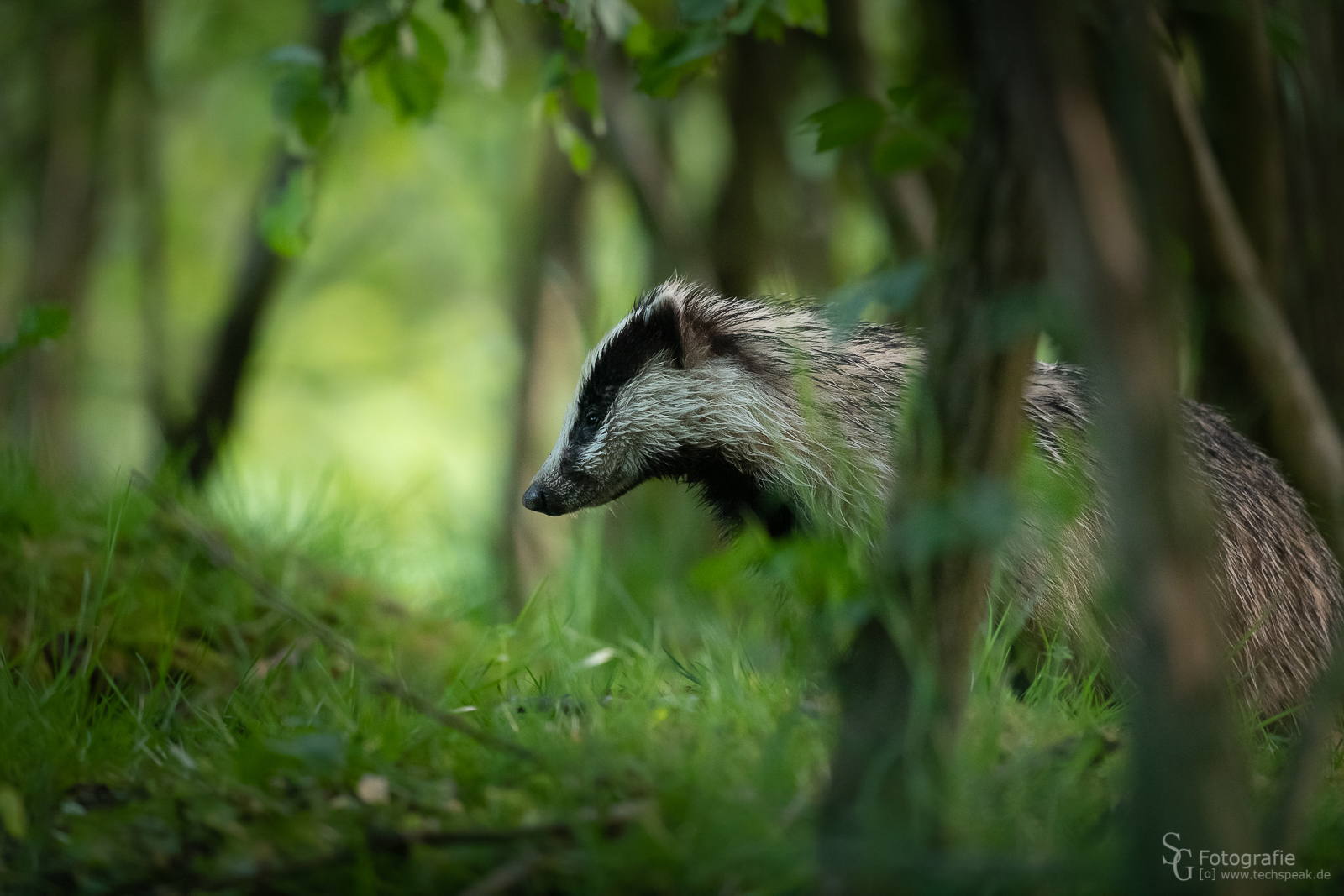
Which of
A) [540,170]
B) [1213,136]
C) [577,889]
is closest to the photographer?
[577,889]

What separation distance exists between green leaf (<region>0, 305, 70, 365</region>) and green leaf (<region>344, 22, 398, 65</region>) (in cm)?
95

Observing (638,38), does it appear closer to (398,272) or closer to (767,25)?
(767,25)

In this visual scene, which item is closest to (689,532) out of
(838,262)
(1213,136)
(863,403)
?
(838,262)

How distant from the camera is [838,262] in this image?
6.59 metres

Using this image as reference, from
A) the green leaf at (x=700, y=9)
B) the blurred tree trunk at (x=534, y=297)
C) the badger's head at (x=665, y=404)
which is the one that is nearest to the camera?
the green leaf at (x=700, y=9)

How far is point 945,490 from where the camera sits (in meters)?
1.57

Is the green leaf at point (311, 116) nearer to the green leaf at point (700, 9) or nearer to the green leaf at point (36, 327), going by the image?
the green leaf at point (36, 327)

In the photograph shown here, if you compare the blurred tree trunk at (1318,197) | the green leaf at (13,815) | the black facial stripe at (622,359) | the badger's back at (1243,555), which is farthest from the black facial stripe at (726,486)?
the green leaf at (13,815)

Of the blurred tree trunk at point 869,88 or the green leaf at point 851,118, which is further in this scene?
the blurred tree trunk at point 869,88

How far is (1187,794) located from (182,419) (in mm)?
5080

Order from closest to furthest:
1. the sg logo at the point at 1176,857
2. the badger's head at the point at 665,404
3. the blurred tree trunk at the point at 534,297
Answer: the sg logo at the point at 1176,857 → the badger's head at the point at 665,404 → the blurred tree trunk at the point at 534,297

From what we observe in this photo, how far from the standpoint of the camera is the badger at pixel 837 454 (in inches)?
121

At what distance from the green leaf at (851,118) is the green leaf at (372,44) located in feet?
3.49

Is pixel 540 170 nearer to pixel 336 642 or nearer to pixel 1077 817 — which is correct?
pixel 336 642
